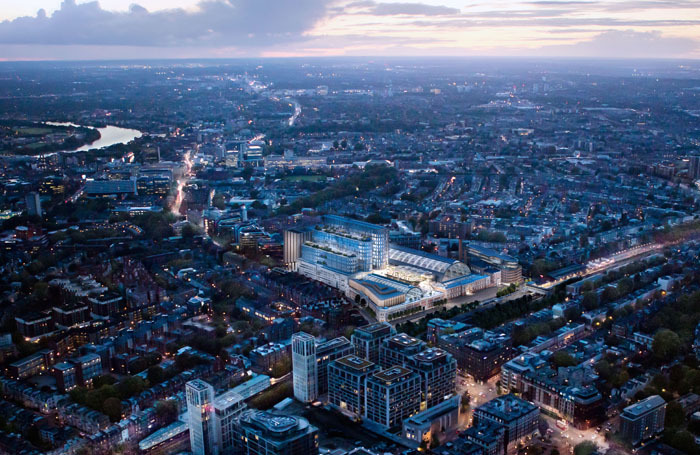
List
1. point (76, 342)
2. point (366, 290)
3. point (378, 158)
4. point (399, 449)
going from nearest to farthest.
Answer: point (399, 449)
point (76, 342)
point (366, 290)
point (378, 158)

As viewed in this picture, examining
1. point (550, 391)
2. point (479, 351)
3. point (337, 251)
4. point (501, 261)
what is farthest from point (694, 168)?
point (550, 391)

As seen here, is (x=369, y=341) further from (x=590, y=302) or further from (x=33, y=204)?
(x=33, y=204)

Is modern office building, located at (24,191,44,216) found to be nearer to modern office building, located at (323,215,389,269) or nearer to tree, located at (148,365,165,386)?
modern office building, located at (323,215,389,269)

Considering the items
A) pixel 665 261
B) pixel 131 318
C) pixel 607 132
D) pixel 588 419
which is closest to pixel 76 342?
pixel 131 318

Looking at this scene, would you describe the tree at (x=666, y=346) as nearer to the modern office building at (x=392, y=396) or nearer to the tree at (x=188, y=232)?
the modern office building at (x=392, y=396)

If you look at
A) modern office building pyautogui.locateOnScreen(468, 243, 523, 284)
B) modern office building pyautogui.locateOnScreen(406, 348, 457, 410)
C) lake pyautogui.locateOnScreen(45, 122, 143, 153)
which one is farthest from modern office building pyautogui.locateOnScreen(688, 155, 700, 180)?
lake pyautogui.locateOnScreen(45, 122, 143, 153)

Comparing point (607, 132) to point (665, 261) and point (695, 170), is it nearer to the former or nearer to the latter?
point (695, 170)

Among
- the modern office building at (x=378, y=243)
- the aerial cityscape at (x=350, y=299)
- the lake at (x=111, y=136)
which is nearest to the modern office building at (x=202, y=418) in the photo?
the aerial cityscape at (x=350, y=299)
